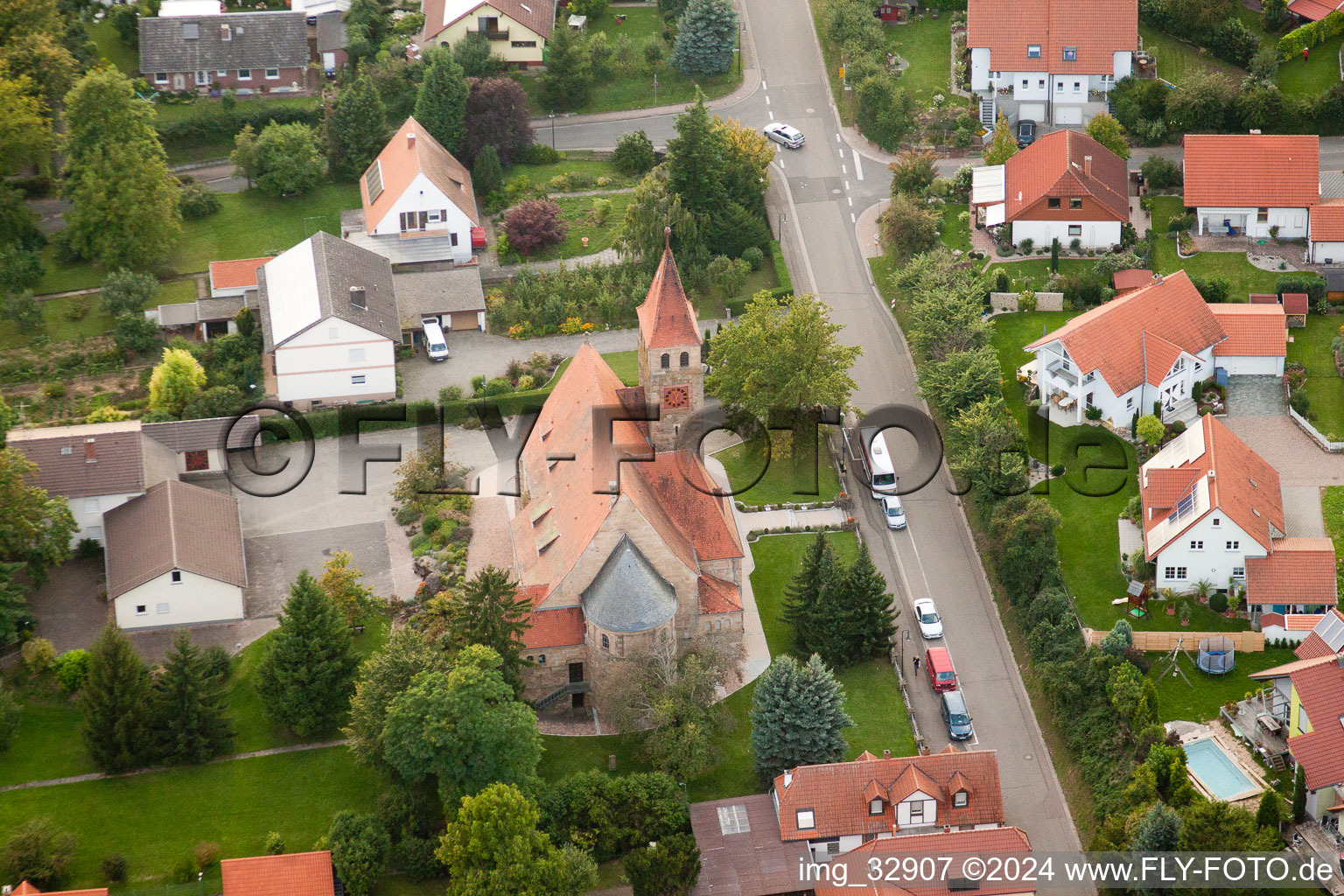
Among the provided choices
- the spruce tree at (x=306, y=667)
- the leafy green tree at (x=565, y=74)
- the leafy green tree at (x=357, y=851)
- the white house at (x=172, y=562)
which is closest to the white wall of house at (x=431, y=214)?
the leafy green tree at (x=565, y=74)

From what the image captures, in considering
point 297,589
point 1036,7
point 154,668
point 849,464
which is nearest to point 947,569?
point 849,464

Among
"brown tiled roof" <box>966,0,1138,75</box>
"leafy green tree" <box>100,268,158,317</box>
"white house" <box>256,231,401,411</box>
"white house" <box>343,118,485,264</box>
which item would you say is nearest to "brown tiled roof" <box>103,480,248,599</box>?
"white house" <box>256,231,401,411</box>

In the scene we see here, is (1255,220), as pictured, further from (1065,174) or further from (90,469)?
(90,469)

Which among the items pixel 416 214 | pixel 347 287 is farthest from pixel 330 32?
pixel 347 287

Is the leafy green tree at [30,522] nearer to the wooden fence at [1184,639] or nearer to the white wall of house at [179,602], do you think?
the white wall of house at [179,602]

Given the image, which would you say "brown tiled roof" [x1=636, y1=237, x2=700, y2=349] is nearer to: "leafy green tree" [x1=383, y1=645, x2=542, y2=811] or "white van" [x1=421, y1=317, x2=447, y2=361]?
"leafy green tree" [x1=383, y1=645, x2=542, y2=811]

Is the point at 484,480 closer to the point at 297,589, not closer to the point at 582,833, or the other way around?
the point at 297,589
